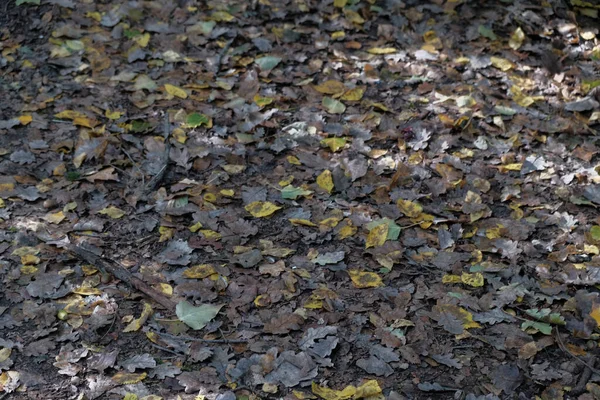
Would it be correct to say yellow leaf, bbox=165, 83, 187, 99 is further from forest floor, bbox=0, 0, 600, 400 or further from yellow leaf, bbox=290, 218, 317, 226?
yellow leaf, bbox=290, 218, 317, 226

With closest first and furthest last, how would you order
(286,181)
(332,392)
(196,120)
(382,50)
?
1. (332,392)
2. (286,181)
3. (196,120)
4. (382,50)

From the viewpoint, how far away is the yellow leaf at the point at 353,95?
470cm

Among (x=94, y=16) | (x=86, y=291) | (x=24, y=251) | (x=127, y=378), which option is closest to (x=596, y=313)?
(x=127, y=378)

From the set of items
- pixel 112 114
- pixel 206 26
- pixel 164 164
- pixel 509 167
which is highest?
pixel 206 26

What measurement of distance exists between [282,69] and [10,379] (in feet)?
9.11

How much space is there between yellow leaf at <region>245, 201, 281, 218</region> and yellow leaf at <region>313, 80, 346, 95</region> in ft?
3.91

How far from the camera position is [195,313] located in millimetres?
3270

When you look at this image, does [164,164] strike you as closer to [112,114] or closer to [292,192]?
[112,114]

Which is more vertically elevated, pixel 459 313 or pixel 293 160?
pixel 293 160

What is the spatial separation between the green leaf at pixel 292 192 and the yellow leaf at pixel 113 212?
87 centimetres

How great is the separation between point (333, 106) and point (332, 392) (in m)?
2.17

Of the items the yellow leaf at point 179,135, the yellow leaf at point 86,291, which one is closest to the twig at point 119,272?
the yellow leaf at point 86,291

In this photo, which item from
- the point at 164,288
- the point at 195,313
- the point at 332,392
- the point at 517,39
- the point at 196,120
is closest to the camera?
the point at 332,392

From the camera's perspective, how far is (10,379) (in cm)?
296
